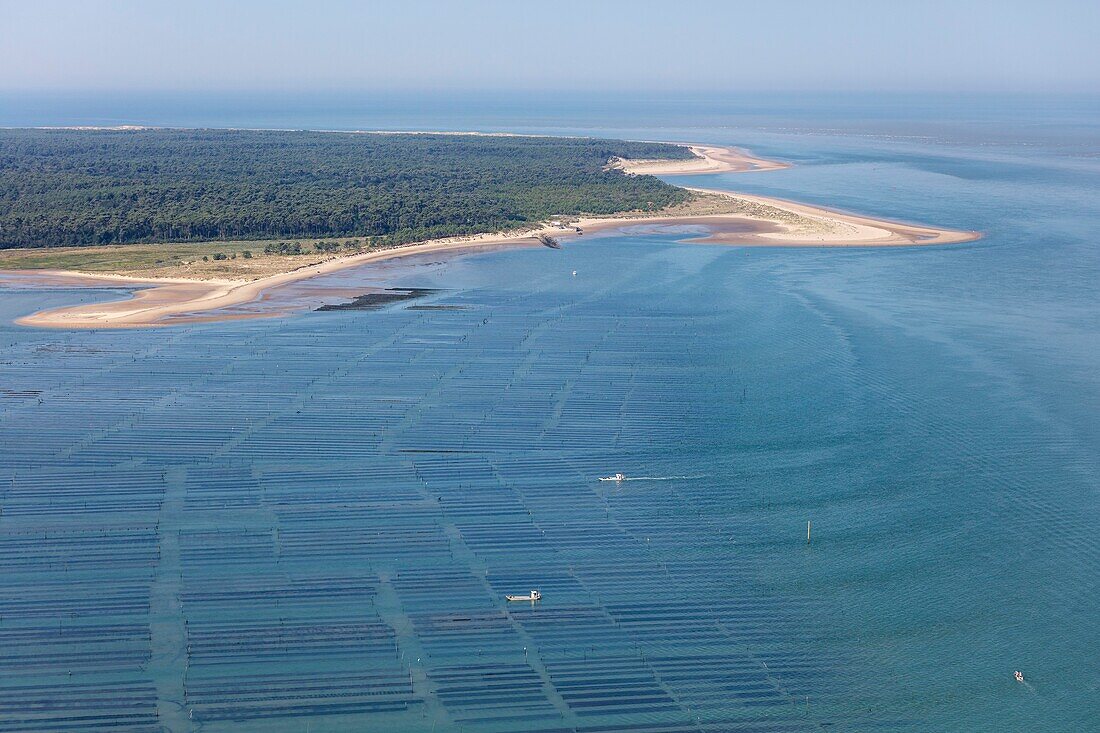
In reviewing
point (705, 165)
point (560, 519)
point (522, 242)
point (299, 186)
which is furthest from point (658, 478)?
point (705, 165)

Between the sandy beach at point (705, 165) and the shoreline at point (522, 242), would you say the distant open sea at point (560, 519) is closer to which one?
the shoreline at point (522, 242)

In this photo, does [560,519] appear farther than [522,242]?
No

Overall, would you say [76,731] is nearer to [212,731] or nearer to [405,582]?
[212,731]

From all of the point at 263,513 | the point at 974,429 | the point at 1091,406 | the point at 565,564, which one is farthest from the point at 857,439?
the point at 263,513

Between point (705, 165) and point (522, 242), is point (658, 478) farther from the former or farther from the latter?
point (705, 165)

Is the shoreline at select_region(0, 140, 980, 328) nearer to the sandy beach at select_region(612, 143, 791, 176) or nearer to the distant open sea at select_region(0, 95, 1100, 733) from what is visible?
the distant open sea at select_region(0, 95, 1100, 733)

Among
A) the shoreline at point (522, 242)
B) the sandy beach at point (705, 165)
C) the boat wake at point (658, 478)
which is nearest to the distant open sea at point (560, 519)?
the boat wake at point (658, 478)
